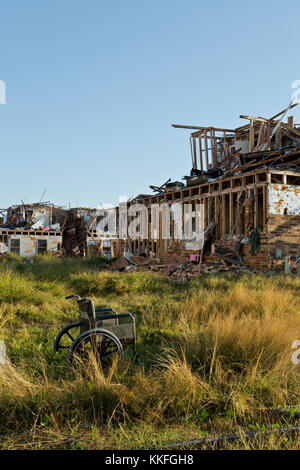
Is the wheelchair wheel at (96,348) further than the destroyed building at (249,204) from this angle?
No

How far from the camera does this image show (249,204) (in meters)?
14.5

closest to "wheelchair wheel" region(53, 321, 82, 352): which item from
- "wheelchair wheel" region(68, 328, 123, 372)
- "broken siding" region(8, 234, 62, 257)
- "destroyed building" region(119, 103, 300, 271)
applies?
"wheelchair wheel" region(68, 328, 123, 372)

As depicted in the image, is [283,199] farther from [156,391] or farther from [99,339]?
[156,391]

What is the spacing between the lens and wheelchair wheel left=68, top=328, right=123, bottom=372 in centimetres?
470

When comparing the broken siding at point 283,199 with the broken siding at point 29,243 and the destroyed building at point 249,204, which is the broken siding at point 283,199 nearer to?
the destroyed building at point 249,204

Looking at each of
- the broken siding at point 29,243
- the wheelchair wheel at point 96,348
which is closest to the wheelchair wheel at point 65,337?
the wheelchair wheel at point 96,348

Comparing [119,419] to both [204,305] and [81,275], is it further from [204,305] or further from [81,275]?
[81,275]

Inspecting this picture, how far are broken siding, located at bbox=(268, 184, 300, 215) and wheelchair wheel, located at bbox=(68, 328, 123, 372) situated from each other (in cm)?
1033

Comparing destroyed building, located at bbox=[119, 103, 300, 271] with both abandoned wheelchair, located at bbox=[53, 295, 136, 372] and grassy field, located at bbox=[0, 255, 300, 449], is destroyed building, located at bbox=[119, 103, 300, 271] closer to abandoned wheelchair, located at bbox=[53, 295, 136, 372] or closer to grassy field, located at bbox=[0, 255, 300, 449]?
grassy field, located at bbox=[0, 255, 300, 449]

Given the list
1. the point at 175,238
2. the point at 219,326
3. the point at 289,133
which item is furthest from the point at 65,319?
the point at 289,133

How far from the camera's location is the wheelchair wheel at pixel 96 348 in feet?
15.4

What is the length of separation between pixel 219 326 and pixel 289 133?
18.1 m

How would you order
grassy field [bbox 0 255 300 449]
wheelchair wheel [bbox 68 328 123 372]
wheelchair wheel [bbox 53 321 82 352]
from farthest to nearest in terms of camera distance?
wheelchair wheel [bbox 53 321 82 352], wheelchair wheel [bbox 68 328 123 372], grassy field [bbox 0 255 300 449]

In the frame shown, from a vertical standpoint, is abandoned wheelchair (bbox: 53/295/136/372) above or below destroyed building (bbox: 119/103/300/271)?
below
